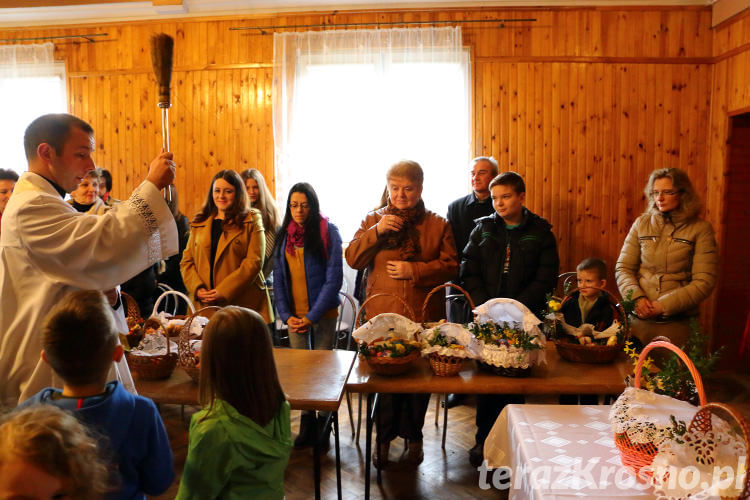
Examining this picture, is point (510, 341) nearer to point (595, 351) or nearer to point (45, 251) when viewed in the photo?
point (595, 351)

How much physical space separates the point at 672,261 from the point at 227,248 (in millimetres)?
2489

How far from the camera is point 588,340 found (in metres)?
2.31

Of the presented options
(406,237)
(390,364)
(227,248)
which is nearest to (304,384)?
(390,364)

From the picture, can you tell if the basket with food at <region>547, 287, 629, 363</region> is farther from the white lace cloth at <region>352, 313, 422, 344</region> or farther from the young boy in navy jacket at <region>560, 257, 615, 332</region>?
the white lace cloth at <region>352, 313, 422, 344</region>

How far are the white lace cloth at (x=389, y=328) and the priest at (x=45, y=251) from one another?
0.96 metres

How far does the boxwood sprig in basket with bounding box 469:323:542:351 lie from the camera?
7.03 ft

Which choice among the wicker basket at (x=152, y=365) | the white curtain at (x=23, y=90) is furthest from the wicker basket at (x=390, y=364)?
the white curtain at (x=23, y=90)

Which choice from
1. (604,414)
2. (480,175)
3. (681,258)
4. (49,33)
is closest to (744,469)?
(604,414)

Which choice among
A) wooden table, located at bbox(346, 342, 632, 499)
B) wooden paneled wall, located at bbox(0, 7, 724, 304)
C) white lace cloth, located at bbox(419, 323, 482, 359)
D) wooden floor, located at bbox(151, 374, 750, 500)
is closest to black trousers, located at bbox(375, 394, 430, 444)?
wooden floor, located at bbox(151, 374, 750, 500)

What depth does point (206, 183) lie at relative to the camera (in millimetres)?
5074

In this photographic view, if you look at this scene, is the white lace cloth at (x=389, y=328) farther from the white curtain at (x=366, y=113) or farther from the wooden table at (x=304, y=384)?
the white curtain at (x=366, y=113)

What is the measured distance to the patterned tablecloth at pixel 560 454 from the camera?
1358mm

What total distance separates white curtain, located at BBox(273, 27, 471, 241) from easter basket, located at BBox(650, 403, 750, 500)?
11.6 feet

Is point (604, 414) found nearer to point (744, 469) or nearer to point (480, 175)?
point (744, 469)
